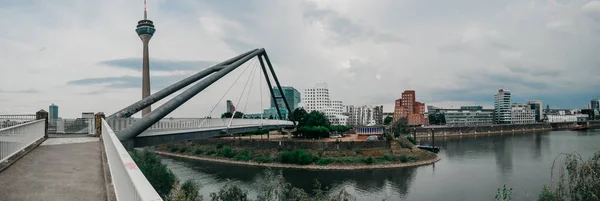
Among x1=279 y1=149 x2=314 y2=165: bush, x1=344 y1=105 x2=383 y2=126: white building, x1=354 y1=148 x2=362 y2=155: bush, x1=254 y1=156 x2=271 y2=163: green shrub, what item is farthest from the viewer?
x1=344 y1=105 x2=383 y2=126: white building

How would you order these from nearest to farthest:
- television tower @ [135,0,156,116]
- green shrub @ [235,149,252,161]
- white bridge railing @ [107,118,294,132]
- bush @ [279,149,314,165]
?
1. white bridge railing @ [107,118,294,132]
2. bush @ [279,149,314,165]
3. green shrub @ [235,149,252,161]
4. television tower @ [135,0,156,116]

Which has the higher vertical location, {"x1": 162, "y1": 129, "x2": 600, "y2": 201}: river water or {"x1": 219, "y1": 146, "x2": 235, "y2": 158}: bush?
{"x1": 219, "y1": 146, "x2": 235, "y2": 158}: bush

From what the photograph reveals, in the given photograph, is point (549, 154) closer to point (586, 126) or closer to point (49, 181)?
point (49, 181)

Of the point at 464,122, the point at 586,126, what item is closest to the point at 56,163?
the point at 464,122

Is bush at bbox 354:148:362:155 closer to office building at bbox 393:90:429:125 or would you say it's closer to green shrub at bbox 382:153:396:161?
green shrub at bbox 382:153:396:161

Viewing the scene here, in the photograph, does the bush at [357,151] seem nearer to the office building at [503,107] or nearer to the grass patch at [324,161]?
the grass patch at [324,161]

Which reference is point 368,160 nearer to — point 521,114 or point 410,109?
point 410,109

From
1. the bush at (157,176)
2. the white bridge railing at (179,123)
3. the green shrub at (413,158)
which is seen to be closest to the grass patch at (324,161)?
the green shrub at (413,158)

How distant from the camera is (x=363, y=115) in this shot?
119 metres

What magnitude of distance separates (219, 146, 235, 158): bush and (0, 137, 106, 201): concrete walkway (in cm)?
4029

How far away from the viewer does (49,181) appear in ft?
19.1

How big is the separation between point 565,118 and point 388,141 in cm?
13979

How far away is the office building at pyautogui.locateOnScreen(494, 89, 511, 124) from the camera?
138875 mm

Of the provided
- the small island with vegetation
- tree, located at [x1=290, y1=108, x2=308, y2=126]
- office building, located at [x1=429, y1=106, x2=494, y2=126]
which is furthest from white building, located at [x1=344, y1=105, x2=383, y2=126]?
the small island with vegetation
